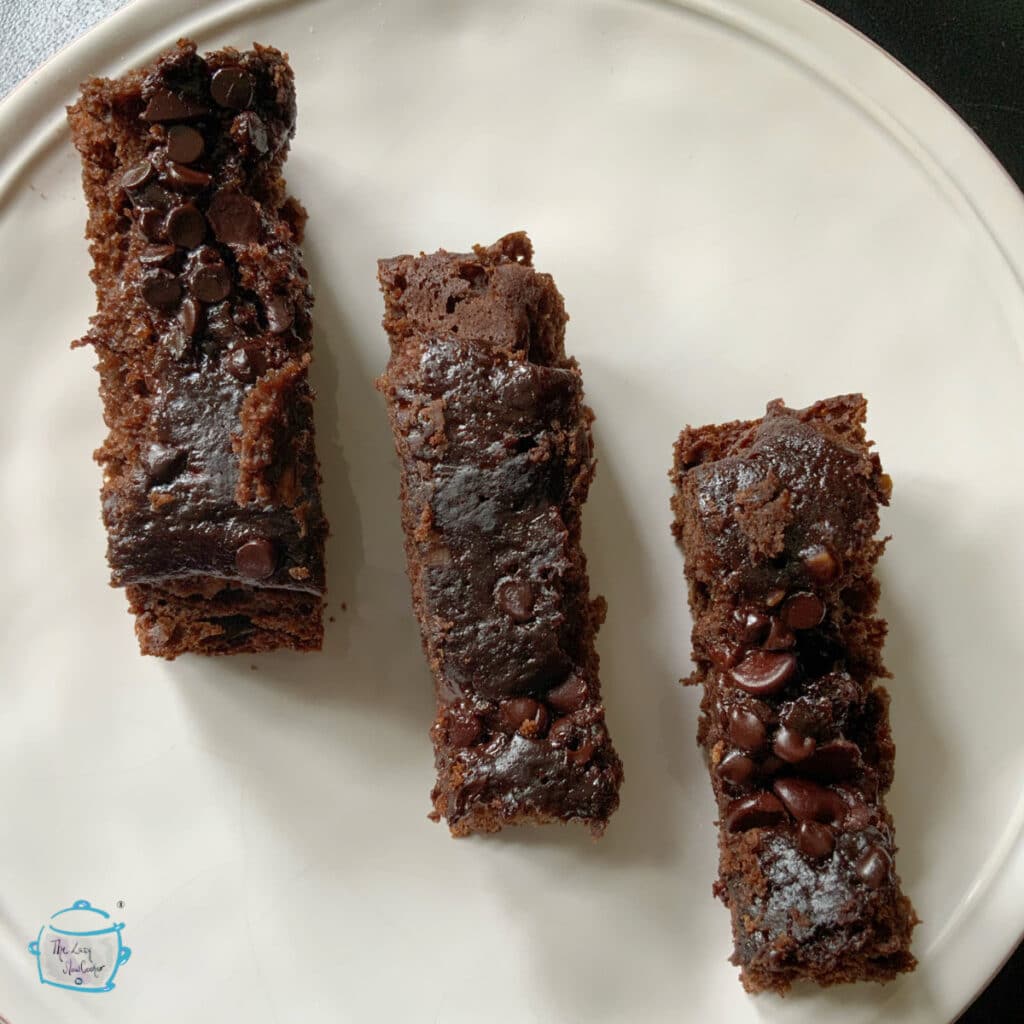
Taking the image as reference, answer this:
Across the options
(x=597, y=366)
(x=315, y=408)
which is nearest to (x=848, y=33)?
(x=597, y=366)

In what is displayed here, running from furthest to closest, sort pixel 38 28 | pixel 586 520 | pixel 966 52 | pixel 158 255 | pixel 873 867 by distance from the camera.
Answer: pixel 966 52 < pixel 38 28 < pixel 586 520 < pixel 158 255 < pixel 873 867

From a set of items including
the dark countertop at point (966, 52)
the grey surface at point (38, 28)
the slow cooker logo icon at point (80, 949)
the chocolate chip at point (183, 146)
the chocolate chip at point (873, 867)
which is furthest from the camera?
the dark countertop at point (966, 52)

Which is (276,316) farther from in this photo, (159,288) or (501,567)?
(501,567)

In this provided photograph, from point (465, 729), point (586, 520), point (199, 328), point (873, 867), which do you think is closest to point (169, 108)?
point (199, 328)

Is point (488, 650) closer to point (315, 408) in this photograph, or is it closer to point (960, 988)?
point (315, 408)

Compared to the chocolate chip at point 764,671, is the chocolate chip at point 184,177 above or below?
above

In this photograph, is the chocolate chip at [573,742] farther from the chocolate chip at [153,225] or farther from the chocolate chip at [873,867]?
the chocolate chip at [153,225]

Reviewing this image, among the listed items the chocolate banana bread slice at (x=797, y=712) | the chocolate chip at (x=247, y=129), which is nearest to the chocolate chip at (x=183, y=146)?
the chocolate chip at (x=247, y=129)
